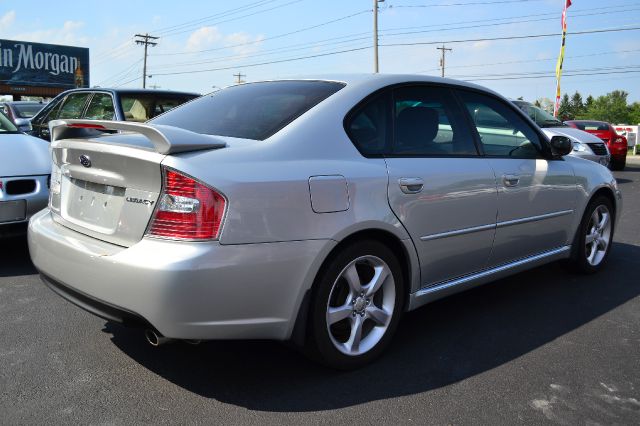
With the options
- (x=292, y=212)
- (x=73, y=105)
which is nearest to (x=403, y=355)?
(x=292, y=212)

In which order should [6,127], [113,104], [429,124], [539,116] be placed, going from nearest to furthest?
[429,124] < [6,127] < [113,104] < [539,116]

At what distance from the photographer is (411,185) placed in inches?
119

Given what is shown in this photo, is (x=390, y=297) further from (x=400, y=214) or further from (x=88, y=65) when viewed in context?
(x=88, y=65)

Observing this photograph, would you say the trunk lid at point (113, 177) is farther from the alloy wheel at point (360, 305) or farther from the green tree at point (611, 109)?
the green tree at point (611, 109)

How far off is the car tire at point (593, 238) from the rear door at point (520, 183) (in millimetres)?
282

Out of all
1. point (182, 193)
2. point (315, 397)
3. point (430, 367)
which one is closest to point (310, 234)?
point (182, 193)

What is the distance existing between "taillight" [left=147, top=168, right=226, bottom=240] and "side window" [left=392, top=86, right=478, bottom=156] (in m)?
1.14

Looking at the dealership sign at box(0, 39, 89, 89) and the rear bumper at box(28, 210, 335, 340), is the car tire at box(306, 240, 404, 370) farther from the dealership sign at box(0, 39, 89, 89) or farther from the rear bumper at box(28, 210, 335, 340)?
the dealership sign at box(0, 39, 89, 89)

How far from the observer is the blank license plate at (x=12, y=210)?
177 inches

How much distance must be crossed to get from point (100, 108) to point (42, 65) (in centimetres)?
→ 4503

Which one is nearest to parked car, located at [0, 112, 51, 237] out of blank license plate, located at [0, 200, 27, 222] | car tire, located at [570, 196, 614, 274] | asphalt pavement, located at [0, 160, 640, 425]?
blank license plate, located at [0, 200, 27, 222]

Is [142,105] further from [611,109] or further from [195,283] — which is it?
[611,109]

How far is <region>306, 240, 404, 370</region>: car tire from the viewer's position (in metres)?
2.71

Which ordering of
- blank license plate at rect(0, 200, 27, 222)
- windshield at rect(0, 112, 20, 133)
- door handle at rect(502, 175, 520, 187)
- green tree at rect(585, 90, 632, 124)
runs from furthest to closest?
green tree at rect(585, 90, 632, 124) < windshield at rect(0, 112, 20, 133) < blank license plate at rect(0, 200, 27, 222) < door handle at rect(502, 175, 520, 187)
